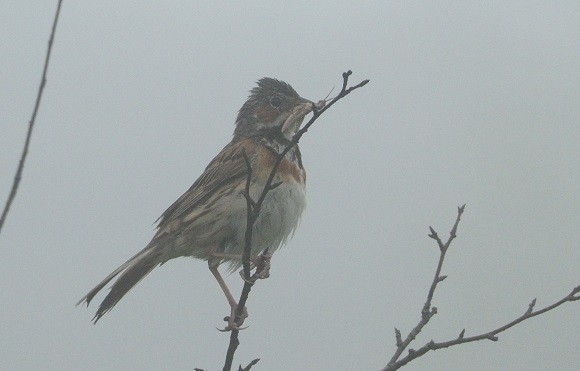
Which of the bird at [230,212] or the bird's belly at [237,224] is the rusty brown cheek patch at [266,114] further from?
the bird's belly at [237,224]

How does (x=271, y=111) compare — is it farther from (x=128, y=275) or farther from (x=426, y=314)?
(x=426, y=314)

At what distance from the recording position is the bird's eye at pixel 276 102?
26.5 ft

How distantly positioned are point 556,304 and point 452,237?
827 millimetres

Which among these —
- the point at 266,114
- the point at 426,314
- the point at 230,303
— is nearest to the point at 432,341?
the point at 426,314

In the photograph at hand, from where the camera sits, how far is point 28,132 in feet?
10.7

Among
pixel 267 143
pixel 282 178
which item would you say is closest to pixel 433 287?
pixel 282 178

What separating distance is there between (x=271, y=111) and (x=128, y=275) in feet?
6.93

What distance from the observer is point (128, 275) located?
699 centimetres

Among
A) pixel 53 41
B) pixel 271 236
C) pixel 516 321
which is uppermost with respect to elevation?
pixel 271 236

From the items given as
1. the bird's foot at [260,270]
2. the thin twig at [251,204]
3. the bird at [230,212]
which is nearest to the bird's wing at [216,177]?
the bird at [230,212]

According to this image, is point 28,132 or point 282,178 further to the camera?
point 282,178

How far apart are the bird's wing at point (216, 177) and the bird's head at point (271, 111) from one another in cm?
28

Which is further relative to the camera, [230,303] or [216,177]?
[216,177]

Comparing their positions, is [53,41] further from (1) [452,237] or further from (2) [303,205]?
(2) [303,205]
